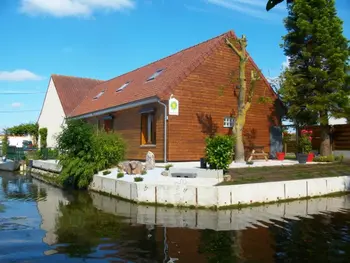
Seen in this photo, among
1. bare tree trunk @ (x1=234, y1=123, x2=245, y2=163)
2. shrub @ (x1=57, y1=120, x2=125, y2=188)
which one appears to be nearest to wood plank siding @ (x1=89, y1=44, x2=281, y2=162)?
bare tree trunk @ (x1=234, y1=123, x2=245, y2=163)

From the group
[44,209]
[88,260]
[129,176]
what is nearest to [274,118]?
[129,176]

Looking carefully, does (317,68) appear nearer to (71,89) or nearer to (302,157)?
(302,157)

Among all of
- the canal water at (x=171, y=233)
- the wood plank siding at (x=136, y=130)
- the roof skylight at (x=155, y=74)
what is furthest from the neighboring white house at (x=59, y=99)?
the canal water at (x=171, y=233)

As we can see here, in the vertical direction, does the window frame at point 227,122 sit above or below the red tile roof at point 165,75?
below

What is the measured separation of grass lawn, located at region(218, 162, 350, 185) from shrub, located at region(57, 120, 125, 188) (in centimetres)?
511

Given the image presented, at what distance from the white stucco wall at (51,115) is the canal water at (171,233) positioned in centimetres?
1777

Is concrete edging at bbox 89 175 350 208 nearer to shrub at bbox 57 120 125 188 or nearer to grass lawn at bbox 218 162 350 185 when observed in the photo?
grass lawn at bbox 218 162 350 185

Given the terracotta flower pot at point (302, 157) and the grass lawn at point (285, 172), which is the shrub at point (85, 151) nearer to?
the grass lawn at point (285, 172)

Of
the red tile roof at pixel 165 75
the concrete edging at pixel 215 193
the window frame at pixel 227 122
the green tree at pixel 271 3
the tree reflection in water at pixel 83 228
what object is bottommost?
the tree reflection in water at pixel 83 228

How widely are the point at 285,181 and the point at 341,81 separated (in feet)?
26.0

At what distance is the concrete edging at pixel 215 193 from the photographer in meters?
8.80

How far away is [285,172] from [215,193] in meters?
4.25

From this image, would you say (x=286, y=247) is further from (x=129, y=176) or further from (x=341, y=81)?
(x=341, y=81)

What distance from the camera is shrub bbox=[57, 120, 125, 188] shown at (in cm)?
1284
